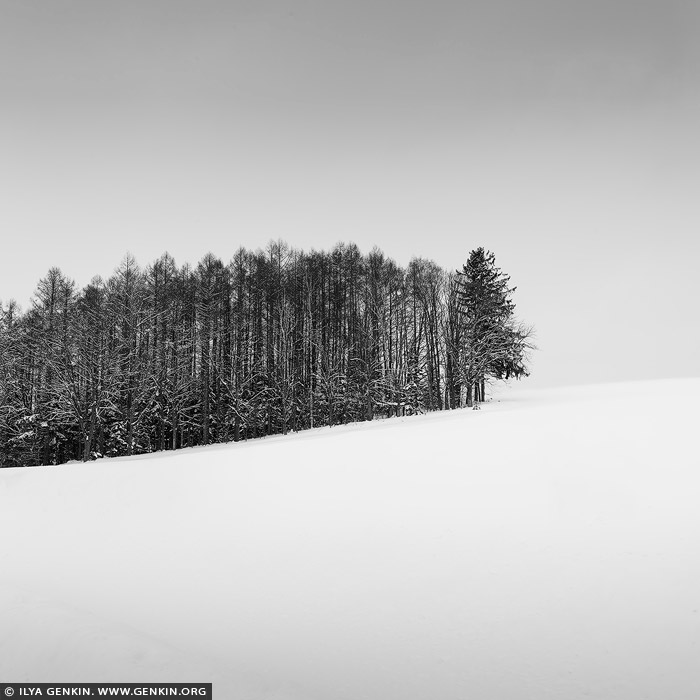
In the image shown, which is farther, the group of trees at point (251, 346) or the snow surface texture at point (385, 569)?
the group of trees at point (251, 346)

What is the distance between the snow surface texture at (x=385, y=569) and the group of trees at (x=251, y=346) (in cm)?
1648

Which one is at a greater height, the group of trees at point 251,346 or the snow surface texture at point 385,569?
the group of trees at point 251,346

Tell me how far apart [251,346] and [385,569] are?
28.3 meters

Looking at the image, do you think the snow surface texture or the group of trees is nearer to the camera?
the snow surface texture

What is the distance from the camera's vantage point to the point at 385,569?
7.35m

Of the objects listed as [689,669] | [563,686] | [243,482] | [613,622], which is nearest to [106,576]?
[243,482]

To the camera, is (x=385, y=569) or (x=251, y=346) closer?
(x=385, y=569)

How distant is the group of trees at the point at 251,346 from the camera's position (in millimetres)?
28000

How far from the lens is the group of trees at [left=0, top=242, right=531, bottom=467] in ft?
91.9

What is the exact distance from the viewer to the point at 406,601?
6.51m

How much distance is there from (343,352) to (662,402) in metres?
24.2

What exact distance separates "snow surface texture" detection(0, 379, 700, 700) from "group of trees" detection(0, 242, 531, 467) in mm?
16479

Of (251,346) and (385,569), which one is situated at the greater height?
(251,346)

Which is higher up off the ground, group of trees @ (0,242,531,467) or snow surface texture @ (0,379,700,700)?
group of trees @ (0,242,531,467)
